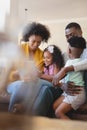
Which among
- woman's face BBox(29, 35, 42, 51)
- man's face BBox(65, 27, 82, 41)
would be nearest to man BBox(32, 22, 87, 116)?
man's face BBox(65, 27, 82, 41)

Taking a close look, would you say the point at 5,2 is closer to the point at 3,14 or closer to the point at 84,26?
the point at 3,14

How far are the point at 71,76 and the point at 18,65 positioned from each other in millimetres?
183

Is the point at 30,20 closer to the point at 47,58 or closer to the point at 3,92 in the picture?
the point at 47,58

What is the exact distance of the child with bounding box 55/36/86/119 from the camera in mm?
923

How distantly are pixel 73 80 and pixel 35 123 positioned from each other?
0.63ft

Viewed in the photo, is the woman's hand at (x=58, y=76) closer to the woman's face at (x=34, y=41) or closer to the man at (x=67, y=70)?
the man at (x=67, y=70)

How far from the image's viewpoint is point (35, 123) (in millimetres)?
909

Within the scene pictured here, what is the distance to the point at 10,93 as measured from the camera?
95cm

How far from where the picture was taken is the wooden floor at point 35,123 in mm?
884

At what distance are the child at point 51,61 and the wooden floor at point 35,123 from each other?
14 centimetres

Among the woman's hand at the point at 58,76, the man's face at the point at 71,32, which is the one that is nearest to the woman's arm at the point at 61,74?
the woman's hand at the point at 58,76

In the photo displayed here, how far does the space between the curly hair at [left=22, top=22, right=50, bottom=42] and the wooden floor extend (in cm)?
27

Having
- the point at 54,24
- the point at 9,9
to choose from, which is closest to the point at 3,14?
the point at 9,9

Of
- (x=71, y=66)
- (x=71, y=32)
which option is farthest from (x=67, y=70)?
(x=71, y=32)
